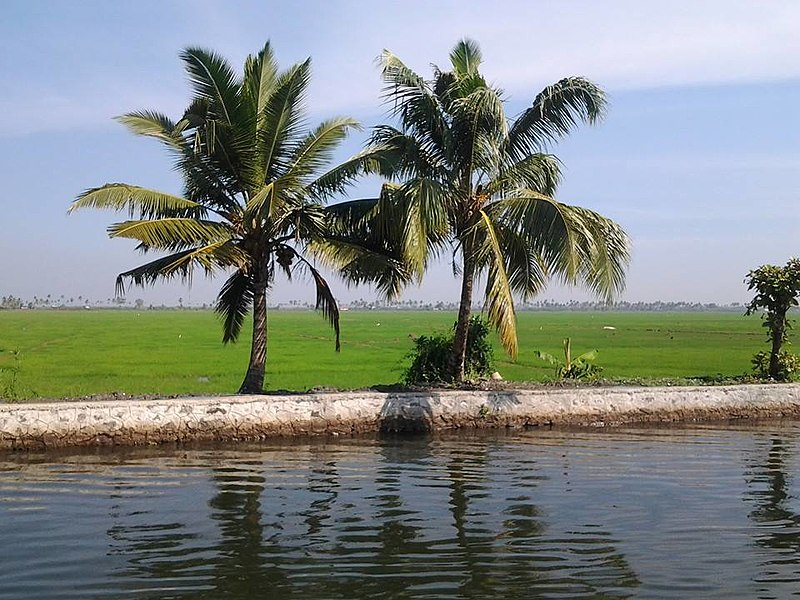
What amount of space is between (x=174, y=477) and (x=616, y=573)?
598 centimetres

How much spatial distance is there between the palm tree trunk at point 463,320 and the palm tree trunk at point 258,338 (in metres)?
3.58

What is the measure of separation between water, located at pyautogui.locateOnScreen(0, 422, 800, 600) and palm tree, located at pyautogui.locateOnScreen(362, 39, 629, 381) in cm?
296

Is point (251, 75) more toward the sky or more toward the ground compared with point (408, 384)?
more toward the sky

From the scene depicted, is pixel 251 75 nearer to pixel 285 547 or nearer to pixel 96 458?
pixel 96 458

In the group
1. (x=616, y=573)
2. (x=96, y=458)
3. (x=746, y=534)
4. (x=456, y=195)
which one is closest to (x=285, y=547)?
(x=616, y=573)

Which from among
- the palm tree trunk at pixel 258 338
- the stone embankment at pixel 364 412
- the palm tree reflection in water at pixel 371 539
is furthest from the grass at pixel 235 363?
the palm tree reflection in water at pixel 371 539

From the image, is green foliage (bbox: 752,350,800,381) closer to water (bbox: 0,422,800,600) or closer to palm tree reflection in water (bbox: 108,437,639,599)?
water (bbox: 0,422,800,600)

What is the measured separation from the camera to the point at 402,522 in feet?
27.1

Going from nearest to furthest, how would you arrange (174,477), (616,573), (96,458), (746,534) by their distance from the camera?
1. (616,573)
2. (746,534)
3. (174,477)
4. (96,458)

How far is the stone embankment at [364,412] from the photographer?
39.4 feet

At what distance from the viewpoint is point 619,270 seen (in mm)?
13805

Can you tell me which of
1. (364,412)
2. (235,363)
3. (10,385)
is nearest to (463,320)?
(364,412)

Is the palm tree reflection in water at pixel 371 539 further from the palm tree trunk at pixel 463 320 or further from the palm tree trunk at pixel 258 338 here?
the palm tree trunk at pixel 463 320

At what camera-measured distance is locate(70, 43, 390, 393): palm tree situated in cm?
1352
